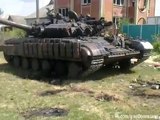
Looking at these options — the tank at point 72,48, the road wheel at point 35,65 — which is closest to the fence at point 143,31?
the tank at point 72,48

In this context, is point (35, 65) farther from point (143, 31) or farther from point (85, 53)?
point (143, 31)

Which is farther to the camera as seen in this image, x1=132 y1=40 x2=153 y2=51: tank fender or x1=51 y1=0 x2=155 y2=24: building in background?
x1=51 y1=0 x2=155 y2=24: building in background

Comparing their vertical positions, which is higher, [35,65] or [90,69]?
[90,69]

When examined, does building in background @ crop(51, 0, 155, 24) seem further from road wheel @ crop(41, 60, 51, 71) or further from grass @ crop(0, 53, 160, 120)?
grass @ crop(0, 53, 160, 120)

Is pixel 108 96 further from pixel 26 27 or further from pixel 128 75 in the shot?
pixel 26 27

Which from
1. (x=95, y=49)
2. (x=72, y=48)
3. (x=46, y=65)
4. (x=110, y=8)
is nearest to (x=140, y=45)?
(x=95, y=49)

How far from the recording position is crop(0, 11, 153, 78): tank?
12.8 meters

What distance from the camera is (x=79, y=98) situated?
985 cm

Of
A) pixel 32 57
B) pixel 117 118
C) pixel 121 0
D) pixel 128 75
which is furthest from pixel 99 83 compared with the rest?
pixel 121 0

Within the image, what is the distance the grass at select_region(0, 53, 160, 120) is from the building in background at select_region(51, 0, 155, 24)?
27.9 metres

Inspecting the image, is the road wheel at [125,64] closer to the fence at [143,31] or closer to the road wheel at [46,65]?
the road wheel at [46,65]

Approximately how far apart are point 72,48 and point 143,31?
1962 cm

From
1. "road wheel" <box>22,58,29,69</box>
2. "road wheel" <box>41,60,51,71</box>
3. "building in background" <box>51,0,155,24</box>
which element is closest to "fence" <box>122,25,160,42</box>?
"building in background" <box>51,0,155,24</box>

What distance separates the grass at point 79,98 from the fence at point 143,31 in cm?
1724
